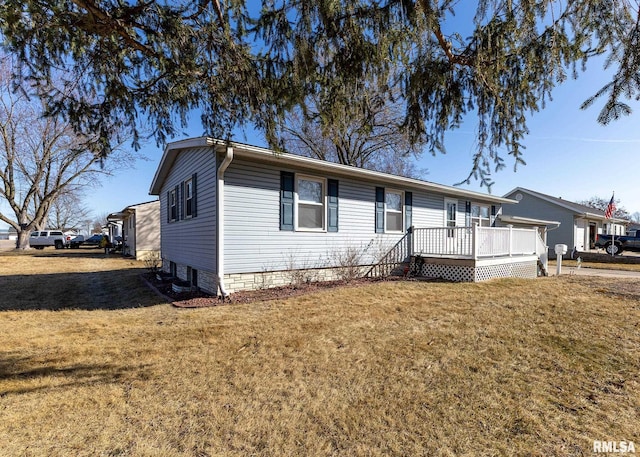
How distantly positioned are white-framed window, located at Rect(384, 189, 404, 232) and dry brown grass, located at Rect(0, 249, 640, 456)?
16.1 feet

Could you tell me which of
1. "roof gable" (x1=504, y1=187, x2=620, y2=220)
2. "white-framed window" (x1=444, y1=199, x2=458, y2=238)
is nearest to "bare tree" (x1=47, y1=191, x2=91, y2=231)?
"white-framed window" (x1=444, y1=199, x2=458, y2=238)

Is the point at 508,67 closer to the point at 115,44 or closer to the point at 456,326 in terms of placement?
the point at 456,326

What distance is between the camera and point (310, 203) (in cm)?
838

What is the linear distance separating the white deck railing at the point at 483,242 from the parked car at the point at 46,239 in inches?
1278

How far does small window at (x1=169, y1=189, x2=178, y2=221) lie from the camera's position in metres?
10.5

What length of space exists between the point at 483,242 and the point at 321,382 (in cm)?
775

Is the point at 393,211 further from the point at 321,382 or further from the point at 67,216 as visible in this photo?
the point at 67,216

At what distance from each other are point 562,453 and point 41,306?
900 cm

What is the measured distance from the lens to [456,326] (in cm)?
495

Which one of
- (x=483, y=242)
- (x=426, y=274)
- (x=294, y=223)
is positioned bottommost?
(x=426, y=274)

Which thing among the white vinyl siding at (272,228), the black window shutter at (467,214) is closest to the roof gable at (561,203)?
the black window shutter at (467,214)

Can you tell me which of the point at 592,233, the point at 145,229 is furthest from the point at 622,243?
the point at 145,229

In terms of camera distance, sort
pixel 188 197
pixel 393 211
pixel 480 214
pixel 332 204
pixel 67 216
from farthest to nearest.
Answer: pixel 67 216, pixel 480 214, pixel 393 211, pixel 188 197, pixel 332 204

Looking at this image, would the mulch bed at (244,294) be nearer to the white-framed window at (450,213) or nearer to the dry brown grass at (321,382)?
the dry brown grass at (321,382)
